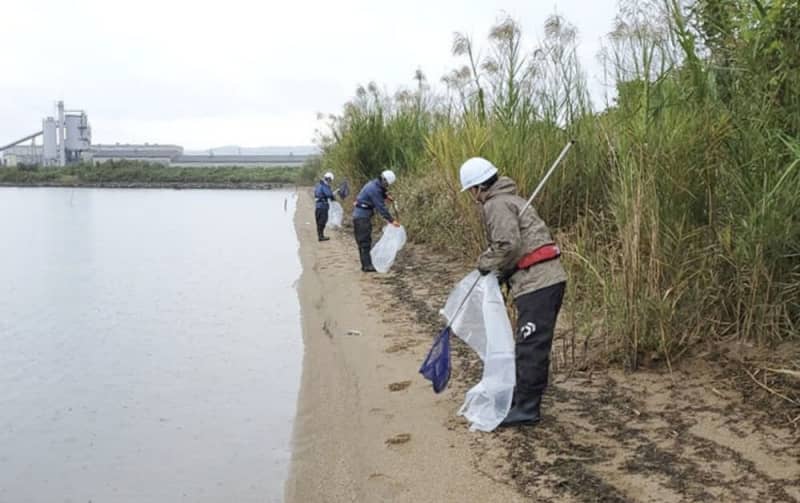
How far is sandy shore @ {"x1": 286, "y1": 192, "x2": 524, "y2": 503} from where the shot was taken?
16.1 ft

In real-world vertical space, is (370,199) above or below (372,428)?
above

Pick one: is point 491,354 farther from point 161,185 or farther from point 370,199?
point 161,185

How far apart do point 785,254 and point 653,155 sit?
1.11 m

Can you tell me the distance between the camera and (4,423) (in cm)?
695

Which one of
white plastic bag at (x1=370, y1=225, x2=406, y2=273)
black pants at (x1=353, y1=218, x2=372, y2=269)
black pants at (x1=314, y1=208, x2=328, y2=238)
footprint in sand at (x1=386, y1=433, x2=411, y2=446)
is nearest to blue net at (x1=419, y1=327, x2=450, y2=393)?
footprint in sand at (x1=386, y1=433, x2=411, y2=446)

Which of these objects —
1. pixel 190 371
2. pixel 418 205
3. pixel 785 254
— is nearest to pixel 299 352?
pixel 190 371

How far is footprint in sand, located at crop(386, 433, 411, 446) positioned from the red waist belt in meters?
1.36

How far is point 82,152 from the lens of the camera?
3433 inches

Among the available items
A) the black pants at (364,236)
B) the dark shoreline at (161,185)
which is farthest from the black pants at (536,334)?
the dark shoreline at (161,185)

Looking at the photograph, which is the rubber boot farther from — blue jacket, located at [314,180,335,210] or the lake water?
blue jacket, located at [314,180,335,210]

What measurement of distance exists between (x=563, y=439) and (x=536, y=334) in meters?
0.63

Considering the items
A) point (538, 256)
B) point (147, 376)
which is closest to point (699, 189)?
point (538, 256)

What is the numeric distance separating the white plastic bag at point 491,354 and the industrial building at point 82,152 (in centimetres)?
7189

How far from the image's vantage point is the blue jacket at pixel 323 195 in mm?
18172
